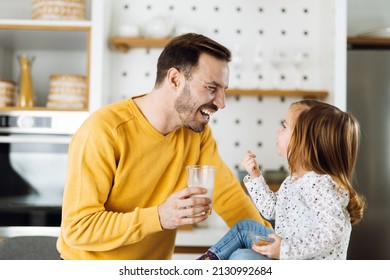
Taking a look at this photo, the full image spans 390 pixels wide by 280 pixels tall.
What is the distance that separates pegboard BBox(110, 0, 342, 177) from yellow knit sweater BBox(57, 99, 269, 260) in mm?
1041

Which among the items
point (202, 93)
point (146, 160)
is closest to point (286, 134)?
point (202, 93)

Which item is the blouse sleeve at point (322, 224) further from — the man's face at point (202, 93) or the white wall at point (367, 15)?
the white wall at point (367, 15)

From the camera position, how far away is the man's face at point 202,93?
50.0 inches

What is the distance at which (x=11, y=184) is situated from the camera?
7.07 ft

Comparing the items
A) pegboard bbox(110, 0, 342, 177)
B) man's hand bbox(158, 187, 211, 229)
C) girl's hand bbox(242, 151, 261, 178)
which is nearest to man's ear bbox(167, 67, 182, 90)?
girl's hand bbox(242, 151, 261, 178)

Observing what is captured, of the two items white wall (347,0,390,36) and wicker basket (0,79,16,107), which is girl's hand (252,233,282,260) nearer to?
wicker basket (0,79,16,107)

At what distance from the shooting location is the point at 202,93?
1.28 meters

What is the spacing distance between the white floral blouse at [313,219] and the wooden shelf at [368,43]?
1193mm

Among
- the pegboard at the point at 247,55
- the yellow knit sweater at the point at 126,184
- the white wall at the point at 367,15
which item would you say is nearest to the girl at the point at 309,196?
the yellow knit sweater at the point at 126,184

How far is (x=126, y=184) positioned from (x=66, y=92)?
953 mm

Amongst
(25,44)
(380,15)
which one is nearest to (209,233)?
(25,44)

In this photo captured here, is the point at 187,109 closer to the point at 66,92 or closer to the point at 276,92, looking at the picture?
the point at 66,92

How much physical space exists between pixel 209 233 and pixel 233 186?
793 millimetres

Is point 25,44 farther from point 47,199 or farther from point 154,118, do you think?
point 154,118
